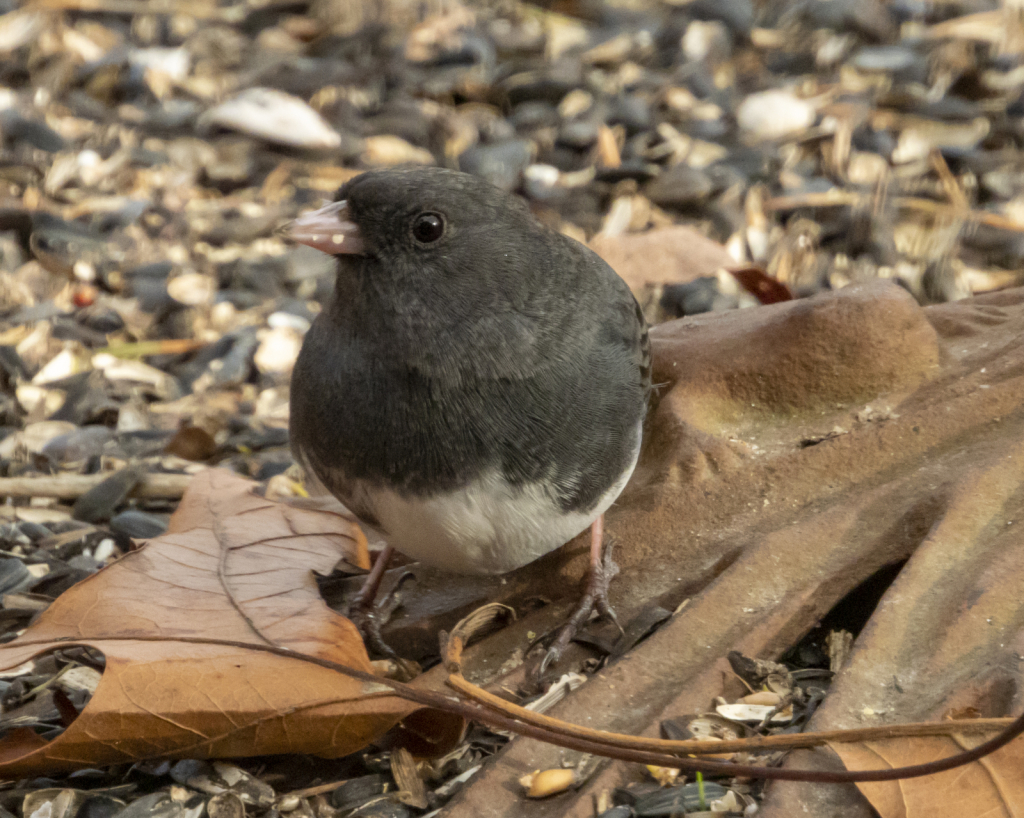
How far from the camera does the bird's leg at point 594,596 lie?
1692mm

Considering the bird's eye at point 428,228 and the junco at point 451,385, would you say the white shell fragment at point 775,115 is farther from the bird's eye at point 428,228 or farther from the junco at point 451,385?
the bird's eye at point 428,228

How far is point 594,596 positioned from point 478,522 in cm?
30

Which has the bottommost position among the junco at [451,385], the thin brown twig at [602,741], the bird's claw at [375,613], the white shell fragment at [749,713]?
the bird's claw at [375,613]

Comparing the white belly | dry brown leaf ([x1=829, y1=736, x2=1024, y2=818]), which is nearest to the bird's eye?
the white belly

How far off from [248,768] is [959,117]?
3157 millimetres

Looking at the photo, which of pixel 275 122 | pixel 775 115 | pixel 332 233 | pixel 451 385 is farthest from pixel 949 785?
pixel 275 122

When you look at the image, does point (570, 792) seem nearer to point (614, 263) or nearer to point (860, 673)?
point (860, 673)

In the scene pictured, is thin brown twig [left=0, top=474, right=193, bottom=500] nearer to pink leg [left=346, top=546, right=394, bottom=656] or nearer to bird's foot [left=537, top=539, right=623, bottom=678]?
pink leg [left=346, top=546, right=394, bottom=656]

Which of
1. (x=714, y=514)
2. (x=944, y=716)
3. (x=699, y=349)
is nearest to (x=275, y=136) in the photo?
(x=699, y=349)

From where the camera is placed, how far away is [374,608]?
188cm

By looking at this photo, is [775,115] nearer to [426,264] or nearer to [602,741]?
[426,264]

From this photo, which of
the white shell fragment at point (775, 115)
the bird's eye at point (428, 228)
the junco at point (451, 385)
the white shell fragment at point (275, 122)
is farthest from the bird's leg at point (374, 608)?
the white shell fragment at point (775, 115)

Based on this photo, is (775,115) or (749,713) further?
(775,115)

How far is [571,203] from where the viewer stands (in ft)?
11.2
